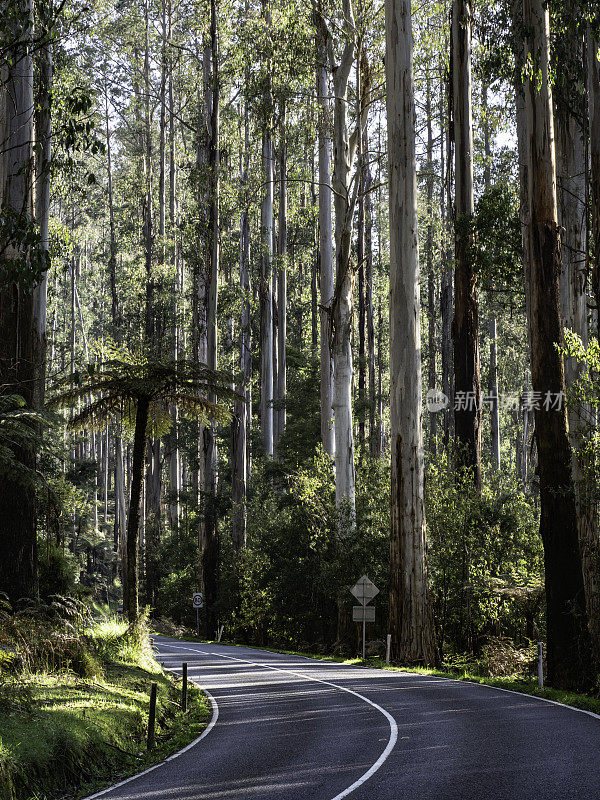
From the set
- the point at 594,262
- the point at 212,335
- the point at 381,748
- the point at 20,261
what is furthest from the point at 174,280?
the point at 381,748

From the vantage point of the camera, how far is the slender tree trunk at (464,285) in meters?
24.8

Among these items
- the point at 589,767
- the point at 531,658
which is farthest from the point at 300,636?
the point at 589,767

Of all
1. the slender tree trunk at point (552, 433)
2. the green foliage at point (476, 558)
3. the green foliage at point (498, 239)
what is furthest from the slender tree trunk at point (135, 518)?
the green foliage at point (498, 239)

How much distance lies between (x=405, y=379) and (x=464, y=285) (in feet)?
16.4

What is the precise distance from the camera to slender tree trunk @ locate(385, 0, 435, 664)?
68.5 ft

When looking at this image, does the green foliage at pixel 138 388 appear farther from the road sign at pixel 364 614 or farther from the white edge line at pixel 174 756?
the road sign at pixel 364 614

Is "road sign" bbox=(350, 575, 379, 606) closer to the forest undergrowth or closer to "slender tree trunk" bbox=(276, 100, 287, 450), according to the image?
the forest undergrowth

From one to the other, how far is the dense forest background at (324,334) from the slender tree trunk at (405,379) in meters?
0.08

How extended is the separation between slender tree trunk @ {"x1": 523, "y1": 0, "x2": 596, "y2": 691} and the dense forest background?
1.8 inches

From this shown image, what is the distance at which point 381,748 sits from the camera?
10.9 metres

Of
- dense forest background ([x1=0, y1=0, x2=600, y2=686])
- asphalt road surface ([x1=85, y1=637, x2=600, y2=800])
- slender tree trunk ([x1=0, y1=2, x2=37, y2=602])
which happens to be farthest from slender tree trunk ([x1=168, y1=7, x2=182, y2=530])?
asphalt road surface ([x1=85, y1=637, x2=600, y2=800])

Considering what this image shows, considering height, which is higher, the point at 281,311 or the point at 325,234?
the point at 281,311

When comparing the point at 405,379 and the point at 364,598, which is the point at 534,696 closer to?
the point at 364,598

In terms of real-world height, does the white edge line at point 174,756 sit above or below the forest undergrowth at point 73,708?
below
